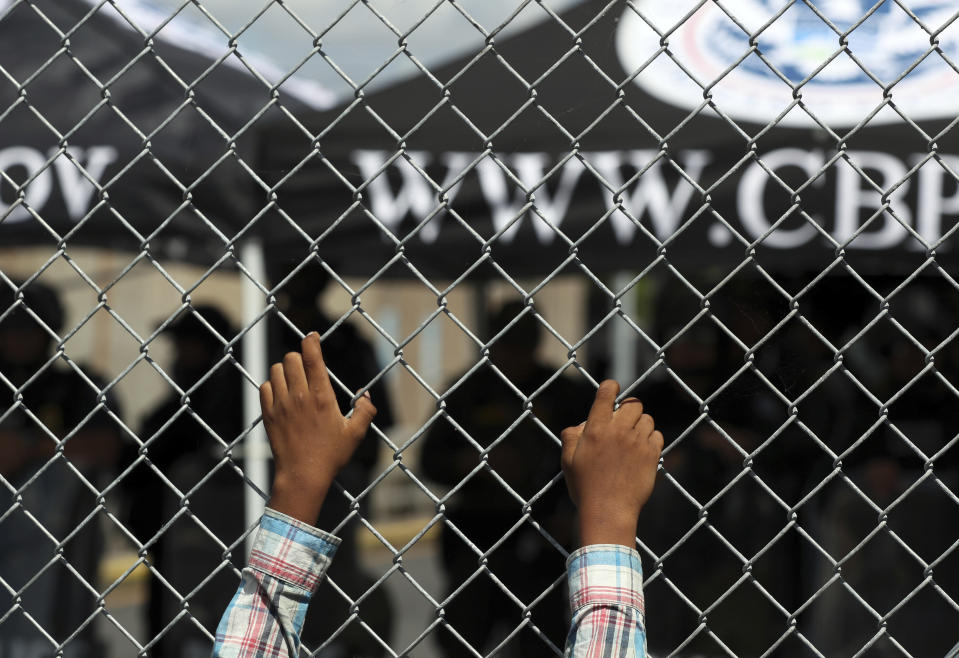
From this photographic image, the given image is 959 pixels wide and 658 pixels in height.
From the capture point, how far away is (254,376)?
2652 mm

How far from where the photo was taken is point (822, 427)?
9.32ft

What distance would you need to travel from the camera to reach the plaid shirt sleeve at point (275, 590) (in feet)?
3.41

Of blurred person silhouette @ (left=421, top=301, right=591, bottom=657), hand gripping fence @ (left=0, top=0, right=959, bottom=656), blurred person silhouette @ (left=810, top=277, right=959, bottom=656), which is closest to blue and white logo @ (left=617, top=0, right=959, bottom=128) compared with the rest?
hand gripping fence @ (left=0, top=0, right=959, bottom=656)

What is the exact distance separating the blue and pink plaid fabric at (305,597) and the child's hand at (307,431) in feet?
0.12

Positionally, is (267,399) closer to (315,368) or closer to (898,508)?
(315,368)

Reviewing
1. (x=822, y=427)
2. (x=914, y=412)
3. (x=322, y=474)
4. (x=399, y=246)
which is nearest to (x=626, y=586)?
(x=322, y=474)

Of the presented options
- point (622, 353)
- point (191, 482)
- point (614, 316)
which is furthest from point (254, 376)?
point (622, 353)

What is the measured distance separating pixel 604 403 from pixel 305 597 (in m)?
0.40

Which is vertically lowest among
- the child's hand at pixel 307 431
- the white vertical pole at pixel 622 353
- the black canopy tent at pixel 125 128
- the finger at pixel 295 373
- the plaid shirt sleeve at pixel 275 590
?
the plaid shirt sleeve at pixel 275 590

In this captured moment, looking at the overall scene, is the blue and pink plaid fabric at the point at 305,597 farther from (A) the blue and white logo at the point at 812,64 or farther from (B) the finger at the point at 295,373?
(A) the blue and white logo at the point at 812,64

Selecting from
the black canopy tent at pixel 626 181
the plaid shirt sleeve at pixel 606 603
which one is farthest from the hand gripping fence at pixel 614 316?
the plaid shirt sleeve at pixel 606 603

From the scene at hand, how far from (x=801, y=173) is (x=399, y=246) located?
50.9 inches

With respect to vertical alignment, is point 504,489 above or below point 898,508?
below

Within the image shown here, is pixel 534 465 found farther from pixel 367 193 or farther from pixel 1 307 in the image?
pixel 1 307
